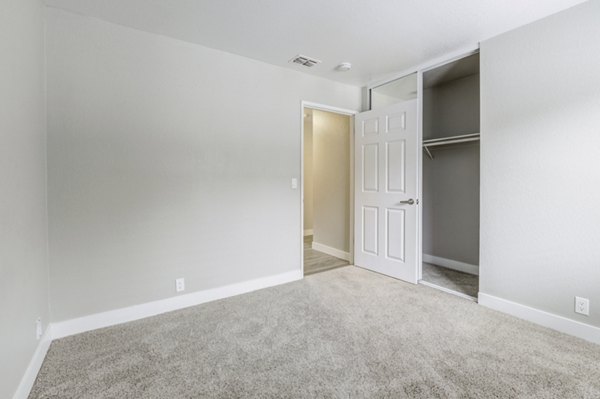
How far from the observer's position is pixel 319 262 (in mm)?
4156

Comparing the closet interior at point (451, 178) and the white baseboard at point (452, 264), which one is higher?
the closet interior at point (451, 178)

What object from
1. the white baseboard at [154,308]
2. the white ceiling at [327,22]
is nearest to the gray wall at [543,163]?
the white ceiling at [327,22]

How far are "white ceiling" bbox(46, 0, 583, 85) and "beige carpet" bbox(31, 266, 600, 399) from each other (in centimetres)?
246

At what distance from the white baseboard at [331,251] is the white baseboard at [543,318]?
1.89 meters

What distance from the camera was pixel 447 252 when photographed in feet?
13.0

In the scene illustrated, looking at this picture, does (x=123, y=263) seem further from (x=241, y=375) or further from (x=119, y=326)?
(x=241, y=375)

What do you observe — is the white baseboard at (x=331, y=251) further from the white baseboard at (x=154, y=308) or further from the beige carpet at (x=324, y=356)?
the beige carpet at (x=324, y=356)

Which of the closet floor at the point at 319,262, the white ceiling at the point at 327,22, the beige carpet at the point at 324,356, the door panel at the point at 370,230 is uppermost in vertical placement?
the white ceiling at the point at 327,22

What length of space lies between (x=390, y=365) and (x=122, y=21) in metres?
3.21

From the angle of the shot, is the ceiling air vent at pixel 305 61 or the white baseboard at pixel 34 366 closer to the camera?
the white baseboard at pixel 34 366

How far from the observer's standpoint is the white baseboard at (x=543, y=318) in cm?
206

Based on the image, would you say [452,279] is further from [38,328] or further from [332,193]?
[38,328]

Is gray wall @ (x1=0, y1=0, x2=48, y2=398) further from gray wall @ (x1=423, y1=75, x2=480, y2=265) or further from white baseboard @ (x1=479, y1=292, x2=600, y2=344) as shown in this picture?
gray wall @ (x1=423, y1=75, x2=480, y2=265)

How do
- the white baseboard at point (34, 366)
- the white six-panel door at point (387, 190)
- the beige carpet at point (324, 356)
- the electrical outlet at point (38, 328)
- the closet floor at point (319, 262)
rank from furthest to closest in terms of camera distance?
the closet floor at point (319, 262) < the white six-panel door at point (387, 190) < the electrical outlet at point (38, 328) < the beige carpet at point (324, 356) < the white baseboard at point (34, 366)
